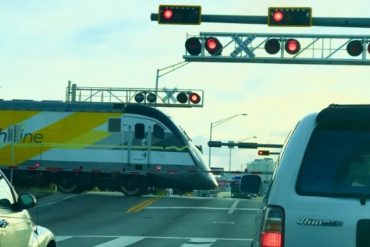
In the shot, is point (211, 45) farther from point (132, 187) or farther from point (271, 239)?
point (271, 239)

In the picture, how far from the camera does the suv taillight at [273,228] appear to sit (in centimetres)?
534

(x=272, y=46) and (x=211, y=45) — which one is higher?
(x=272, y=46)

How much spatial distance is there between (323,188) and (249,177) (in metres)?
2.22

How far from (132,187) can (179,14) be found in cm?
1443

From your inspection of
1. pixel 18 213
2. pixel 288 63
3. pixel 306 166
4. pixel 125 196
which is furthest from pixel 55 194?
pixel 306 166

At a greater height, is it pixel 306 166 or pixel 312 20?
pixel 312 20

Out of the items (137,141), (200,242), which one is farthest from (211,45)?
(200,242)

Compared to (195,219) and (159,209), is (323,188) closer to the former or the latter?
(195,219)

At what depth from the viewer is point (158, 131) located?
3362cm

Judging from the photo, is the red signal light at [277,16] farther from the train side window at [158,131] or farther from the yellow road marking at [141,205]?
the train side window at [158,131]

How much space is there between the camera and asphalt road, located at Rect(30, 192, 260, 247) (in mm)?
17750

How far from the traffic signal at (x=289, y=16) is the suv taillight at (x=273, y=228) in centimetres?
1579

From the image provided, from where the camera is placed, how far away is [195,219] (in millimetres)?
23969

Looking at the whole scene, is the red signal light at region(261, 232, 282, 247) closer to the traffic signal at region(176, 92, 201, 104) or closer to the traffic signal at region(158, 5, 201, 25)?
the traffic signal at region(158, 5, 201, 25)
